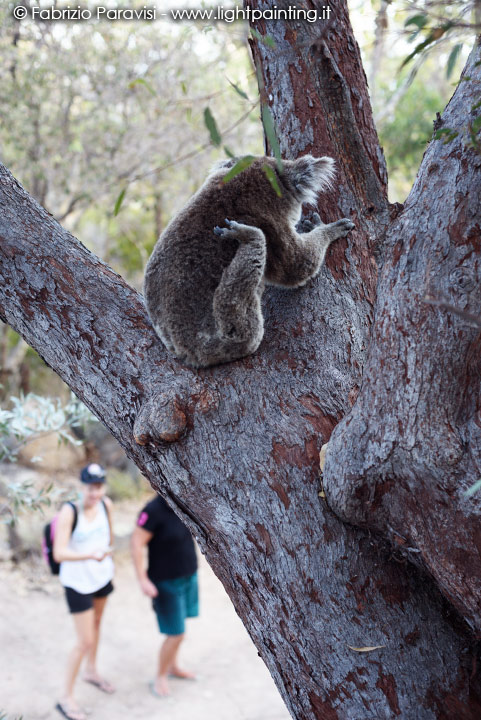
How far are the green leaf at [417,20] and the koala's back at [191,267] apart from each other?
1.19 m

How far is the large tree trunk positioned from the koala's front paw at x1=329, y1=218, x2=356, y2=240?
4 centimetres

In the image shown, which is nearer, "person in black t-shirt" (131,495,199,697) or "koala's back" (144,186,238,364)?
"koala's back" (144,186,238,364)

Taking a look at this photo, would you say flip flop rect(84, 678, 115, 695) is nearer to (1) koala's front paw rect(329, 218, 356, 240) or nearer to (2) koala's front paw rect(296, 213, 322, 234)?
(2) koala's front paw rect(296, 213, 322, 234)

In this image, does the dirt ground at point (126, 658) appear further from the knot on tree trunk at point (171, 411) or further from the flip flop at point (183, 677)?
the knot on tree trunk at point (171, 411)

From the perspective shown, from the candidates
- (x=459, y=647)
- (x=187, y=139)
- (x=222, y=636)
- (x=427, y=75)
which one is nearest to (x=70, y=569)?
(x=222, y=636)

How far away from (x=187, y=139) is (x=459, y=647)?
8.01 m

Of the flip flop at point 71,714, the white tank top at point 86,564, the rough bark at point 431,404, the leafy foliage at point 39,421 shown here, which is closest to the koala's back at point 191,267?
the rough bark at point 431,404

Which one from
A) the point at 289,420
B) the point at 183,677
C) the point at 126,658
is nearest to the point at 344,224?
the point at 289,420

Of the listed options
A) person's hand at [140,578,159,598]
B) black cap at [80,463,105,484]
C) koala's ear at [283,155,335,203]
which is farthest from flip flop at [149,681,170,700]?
koala's ear at [283,155,335,203]

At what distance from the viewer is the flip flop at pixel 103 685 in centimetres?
516

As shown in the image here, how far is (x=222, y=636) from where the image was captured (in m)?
6.49

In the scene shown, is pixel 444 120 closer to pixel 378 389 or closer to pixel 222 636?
pixel 378 389

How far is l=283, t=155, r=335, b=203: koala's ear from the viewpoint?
2.51 meters

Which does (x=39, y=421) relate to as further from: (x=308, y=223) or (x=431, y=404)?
(x=431, y=404)
